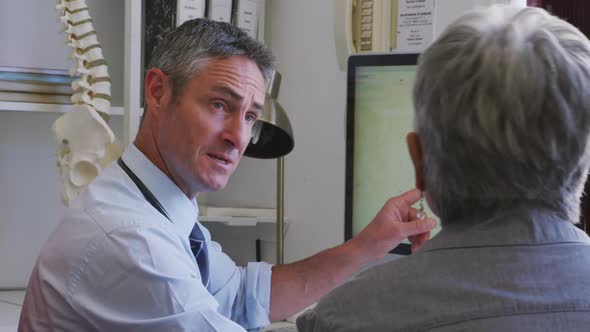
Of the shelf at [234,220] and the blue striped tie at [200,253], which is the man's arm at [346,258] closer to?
the blue striped tie at [200,253]

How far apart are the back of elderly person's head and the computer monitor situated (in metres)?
0.98

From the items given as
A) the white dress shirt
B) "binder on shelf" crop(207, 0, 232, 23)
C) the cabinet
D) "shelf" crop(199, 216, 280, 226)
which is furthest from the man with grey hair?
the cabinet

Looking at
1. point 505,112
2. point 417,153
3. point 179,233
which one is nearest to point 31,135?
point 179,233

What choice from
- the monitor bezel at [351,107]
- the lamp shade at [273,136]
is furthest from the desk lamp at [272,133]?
the monitor bezel at [351,107]

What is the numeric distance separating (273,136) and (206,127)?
60 cm

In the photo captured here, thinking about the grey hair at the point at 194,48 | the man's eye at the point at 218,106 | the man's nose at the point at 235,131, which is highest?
the grey hair at the point at 194,48

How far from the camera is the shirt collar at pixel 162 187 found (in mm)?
1564

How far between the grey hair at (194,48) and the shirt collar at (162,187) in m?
0.12

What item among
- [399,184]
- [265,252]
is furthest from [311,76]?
[399,184]

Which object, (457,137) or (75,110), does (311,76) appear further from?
(457,137)

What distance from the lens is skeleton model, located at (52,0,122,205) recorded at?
2264 millimetres

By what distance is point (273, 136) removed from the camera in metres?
2.16

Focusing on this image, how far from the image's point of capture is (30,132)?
2.61 meters

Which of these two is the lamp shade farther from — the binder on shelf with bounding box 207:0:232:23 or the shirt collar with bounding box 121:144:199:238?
the shirt collar with bounding box 121:144:199:238
